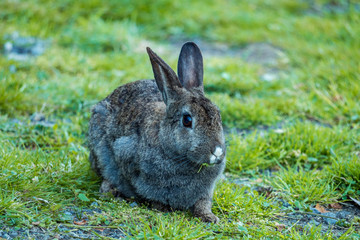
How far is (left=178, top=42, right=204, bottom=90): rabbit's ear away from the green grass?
0.88 meters

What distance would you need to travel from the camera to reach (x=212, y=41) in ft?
28.2

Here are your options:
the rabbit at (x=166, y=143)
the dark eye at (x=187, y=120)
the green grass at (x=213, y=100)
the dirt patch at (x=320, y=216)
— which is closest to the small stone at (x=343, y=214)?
the dirt patch at (x=320, y=216)

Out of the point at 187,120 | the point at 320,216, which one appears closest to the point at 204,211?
the point at 187,120

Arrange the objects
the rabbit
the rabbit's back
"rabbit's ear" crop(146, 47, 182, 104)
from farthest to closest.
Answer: the rabbit's back < "rabbit's ear" crop(146, 47, 182, 104) < the rabbit

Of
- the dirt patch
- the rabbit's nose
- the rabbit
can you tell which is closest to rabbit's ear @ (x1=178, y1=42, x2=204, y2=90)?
the rabbit

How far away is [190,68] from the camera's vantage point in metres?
3.97

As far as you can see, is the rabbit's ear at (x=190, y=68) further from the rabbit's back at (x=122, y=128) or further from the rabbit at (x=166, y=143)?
the rabbit's back at (x=122, y=128)

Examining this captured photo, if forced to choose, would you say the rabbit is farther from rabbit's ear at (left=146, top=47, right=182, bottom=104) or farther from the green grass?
the green grass

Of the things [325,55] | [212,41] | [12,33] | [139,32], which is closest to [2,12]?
[12,33]

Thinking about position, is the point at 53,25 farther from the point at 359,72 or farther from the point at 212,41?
the point at 359,72

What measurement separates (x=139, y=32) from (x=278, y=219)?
5.28 metres

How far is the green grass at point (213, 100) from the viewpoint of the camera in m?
3.69

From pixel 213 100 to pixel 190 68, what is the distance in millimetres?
1861

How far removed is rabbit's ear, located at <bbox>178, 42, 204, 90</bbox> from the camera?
3.95 metres
